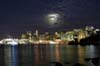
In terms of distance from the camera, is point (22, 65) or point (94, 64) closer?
point (94, 64)

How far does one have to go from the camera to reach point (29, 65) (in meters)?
79.4

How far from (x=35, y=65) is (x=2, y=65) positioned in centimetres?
808

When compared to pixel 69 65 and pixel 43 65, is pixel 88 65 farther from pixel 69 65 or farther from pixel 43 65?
pixel 43 65

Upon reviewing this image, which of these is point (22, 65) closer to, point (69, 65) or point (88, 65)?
point (69, 65)

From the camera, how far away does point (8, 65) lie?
80.2 m

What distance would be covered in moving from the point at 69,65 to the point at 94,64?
31.5 ft

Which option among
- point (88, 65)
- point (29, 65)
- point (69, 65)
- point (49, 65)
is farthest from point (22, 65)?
point (88, 65)

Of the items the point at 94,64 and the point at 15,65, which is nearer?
the point at 94,64

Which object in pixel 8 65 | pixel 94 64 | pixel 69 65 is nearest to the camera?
pixel 94 64

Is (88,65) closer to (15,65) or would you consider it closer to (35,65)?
(35,65)

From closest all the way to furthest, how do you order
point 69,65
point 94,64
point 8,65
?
point 94,64
point 69,65
point 8,65

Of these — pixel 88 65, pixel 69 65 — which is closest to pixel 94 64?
pixel 88 65

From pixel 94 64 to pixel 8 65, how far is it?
23.7m

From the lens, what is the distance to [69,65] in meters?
75.4
